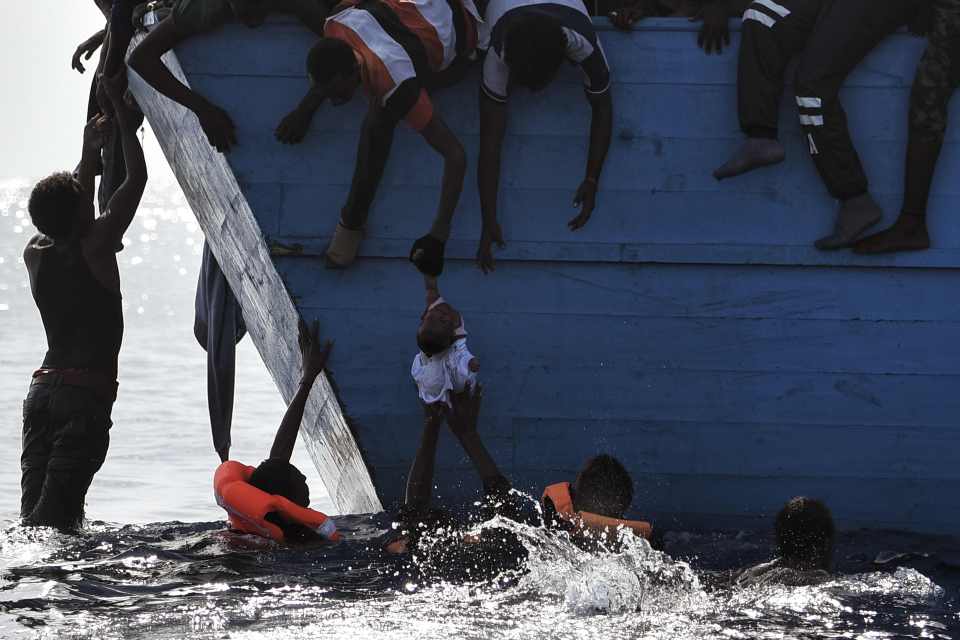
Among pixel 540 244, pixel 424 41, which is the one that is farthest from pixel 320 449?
pixel 424 41

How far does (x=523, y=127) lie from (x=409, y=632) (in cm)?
255

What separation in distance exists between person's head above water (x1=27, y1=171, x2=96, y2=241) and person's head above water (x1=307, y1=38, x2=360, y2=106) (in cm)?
Result: 124

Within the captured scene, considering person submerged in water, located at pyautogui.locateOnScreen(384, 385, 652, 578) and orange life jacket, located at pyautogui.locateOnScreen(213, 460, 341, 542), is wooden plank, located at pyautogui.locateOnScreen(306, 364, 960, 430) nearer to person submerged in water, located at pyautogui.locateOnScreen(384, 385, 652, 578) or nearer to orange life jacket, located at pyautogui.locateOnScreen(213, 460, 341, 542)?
person submerged in water, located at pyautogui.locateOnScreen(384, 385, 652, 578)

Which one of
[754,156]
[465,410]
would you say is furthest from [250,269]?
[754,156]

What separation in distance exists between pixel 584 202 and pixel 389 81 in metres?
1.08

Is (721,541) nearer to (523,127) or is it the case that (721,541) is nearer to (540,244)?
(540,244)

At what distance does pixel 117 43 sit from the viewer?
6.65 meters

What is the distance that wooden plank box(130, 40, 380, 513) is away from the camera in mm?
6598

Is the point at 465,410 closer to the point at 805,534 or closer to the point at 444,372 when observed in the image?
the point at 444,372

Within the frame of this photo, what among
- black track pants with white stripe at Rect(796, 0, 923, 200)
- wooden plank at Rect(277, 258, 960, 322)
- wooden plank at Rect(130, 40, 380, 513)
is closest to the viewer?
black track pants with white stripe at Rect(796, 0, 923, 200)

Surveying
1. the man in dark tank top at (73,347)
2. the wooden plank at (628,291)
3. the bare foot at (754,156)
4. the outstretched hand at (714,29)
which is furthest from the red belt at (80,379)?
the outstretched hand at (714,29)

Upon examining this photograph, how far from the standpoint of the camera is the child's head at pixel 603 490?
5.70 m

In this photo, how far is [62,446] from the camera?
637cm

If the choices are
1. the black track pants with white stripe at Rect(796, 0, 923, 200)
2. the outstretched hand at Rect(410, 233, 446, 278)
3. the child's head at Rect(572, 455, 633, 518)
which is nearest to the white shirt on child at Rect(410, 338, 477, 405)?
the outstretched hand at Rect(410, 233, 446, 278)
